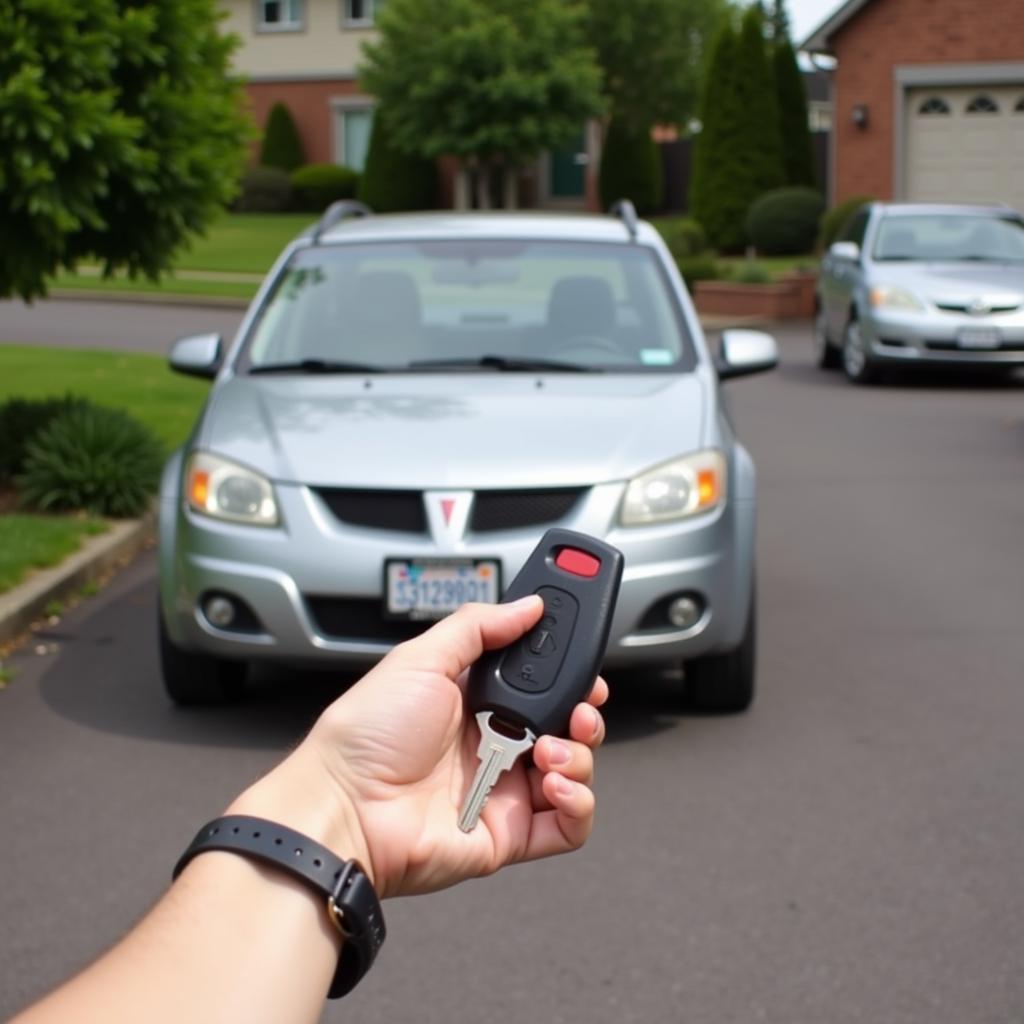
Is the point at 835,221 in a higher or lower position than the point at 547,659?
higher

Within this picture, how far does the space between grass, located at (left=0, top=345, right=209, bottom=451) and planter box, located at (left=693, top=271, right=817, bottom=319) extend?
858 cm

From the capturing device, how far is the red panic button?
2.19 m

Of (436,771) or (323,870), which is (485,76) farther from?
(323,870)

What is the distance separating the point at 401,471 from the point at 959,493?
6.00m

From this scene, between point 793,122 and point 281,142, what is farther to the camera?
point 281,142

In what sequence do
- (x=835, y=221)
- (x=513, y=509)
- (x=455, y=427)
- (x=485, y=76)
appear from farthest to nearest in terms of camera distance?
1. (x=485, y=76)
2. (x=835, y=221)
3. (x=455, y=427)
4. (x=513, y=509)

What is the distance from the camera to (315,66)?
53.6m

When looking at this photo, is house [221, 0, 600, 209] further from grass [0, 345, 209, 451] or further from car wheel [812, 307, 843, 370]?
car wheel [812, 307, 843, 370]

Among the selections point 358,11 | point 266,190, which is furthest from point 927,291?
point 358,11

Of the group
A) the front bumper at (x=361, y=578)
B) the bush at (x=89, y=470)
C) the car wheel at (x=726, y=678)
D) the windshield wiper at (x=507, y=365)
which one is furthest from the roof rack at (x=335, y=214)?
the car wheel at (x=726, y=678)

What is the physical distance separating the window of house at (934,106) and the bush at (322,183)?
2345 cm

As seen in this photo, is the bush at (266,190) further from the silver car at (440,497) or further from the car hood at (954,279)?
the silver car at (440,497)

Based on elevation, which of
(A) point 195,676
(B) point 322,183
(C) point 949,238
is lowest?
(A) point 195,676

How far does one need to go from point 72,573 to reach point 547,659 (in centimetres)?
634
